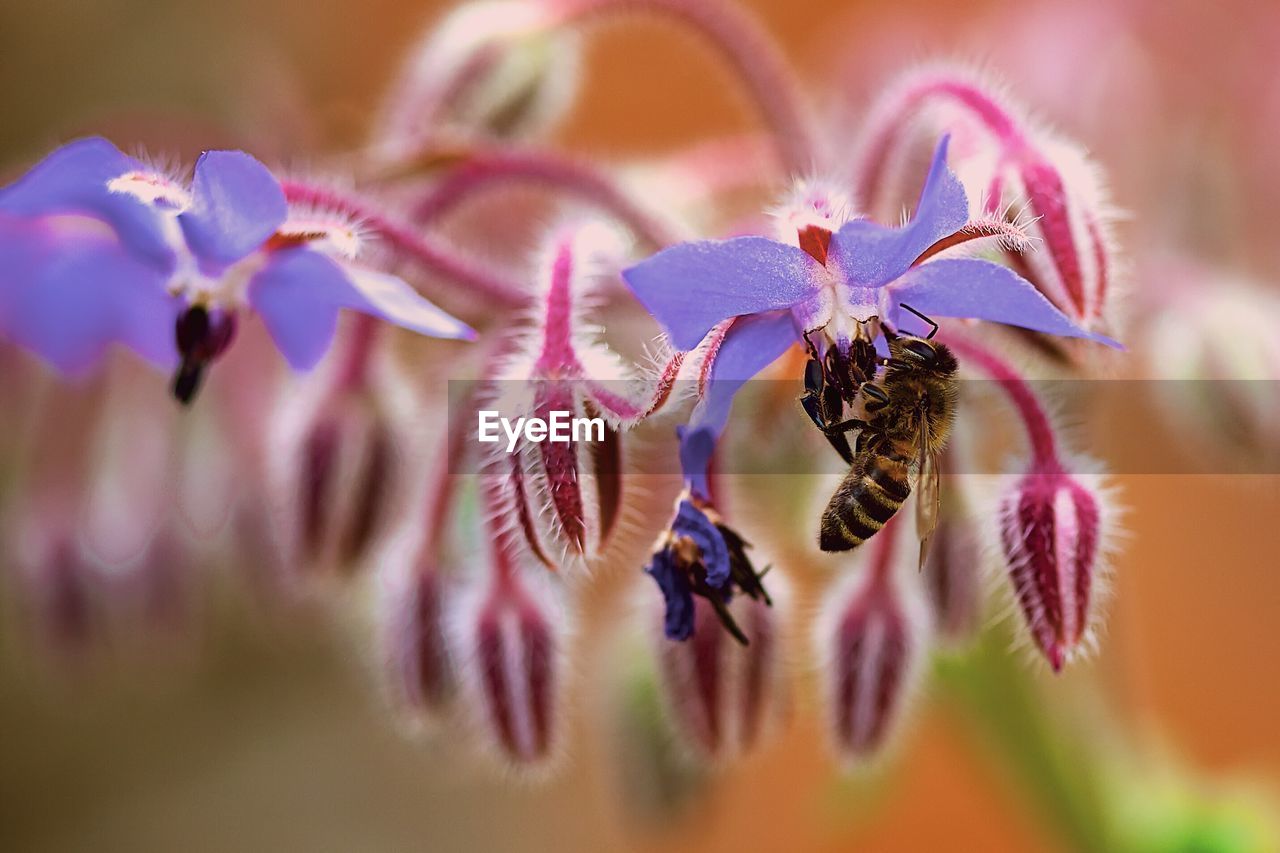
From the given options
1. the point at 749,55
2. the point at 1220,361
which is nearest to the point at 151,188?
the point at 749,55

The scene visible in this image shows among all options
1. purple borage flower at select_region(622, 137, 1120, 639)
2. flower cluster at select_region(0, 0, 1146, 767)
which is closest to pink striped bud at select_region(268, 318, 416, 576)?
flower cluster at select_region(0, 0, 1146, 767)

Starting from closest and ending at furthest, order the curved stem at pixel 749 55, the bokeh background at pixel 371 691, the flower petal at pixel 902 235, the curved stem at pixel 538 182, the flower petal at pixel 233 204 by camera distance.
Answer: the flower petal at pixel 902 235 < the flower petal at pixel 233 204 < the curved stem at pixel 538 182 < the curved stem at pixel 749 55 < the bokeh background at pixel 371 691

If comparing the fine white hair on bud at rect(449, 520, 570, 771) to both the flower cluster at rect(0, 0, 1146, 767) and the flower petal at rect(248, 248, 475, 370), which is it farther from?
the flower petal at rect(248, 248, 475, 370)

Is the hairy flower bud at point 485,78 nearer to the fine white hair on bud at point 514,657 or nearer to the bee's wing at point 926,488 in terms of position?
the fine white hair on bud at point 514,657

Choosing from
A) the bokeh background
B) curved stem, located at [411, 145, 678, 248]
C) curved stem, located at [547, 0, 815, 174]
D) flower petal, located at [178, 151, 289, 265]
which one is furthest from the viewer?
the bokeh background

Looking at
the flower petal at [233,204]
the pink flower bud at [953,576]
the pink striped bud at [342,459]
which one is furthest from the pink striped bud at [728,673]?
the flower petal at [233,204]

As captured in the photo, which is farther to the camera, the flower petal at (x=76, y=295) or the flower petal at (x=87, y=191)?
the flower petal at (x=76, y=295)
